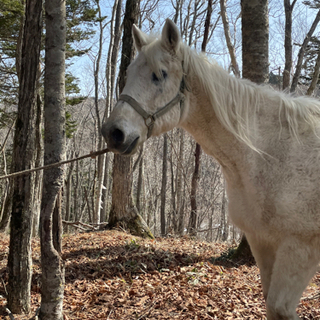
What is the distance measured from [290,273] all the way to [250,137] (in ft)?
3.42

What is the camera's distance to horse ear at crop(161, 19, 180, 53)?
228 cm

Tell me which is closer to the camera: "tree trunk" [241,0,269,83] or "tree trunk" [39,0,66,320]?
"tree trunk" [39,0,66,320]

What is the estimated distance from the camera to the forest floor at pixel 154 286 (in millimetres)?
3213

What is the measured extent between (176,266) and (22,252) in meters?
2.56

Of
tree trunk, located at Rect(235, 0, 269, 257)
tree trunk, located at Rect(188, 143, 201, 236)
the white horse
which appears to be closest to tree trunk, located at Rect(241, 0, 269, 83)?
tree trunk, located at Rect(235, 0, 269, 257)

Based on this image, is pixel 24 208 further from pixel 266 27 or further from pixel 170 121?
pixel 266 27

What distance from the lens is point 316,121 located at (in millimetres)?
2412

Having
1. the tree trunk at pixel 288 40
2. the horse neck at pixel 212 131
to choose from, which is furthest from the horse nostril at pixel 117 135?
the tree trunk at pixel 288 40

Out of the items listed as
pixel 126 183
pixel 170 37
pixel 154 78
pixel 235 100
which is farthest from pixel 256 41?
pixel 126 183

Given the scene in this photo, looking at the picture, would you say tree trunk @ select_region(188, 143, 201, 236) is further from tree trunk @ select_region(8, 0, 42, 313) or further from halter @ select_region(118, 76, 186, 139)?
halter @ select_region(118, 76, 186, 139)

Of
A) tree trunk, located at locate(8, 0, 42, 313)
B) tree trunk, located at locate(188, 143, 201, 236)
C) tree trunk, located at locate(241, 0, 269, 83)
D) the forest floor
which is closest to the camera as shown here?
tree trunk, located at locate(8, 0, 42, 313)

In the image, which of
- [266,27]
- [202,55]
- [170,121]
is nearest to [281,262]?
[170,121]

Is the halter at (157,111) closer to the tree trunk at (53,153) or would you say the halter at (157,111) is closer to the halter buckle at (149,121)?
the halter buckle at (149,121)

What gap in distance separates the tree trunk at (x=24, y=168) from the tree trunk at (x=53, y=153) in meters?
0.33
